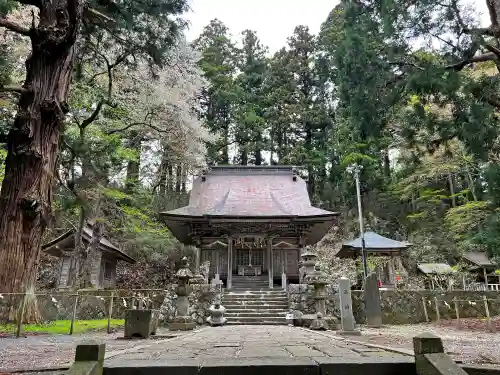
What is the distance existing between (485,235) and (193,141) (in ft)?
41.3

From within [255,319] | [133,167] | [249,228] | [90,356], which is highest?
[133,167]

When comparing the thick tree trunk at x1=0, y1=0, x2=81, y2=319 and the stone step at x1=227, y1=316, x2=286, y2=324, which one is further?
the stone step at x1=227, y1=316, x2=286, y2=324

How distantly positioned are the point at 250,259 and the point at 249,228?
191 centimetres

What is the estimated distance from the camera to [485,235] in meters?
9.52

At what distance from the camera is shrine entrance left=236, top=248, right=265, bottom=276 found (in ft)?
57.6

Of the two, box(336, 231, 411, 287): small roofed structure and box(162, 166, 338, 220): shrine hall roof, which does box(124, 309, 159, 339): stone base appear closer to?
box(162, 166, 338, 220): shrine hall roof

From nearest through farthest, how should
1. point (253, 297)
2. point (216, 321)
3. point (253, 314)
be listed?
point (216, 321), point (253, 314), point (253, 297)

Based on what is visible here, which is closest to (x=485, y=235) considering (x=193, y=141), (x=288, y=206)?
(x=288, y=206)

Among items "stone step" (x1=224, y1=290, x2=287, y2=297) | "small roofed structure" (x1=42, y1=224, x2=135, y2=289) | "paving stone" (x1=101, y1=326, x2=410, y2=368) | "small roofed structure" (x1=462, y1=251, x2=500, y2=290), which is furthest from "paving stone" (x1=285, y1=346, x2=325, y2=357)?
"small roofed structure" (x1=462, y1=251, x2=500, y2=290)

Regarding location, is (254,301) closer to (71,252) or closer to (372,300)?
(372,300)

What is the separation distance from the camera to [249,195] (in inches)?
762

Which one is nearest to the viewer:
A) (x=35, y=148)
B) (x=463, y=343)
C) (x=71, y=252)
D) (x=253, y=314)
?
(x=463, y=343)

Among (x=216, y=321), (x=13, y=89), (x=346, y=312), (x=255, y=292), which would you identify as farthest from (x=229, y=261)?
(x=13, y=89)

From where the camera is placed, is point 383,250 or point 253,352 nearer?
point 253,352
